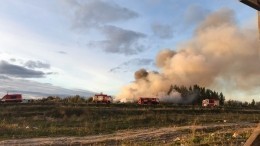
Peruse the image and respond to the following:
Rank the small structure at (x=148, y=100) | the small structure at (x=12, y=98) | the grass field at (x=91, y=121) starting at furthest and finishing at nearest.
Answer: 1. the small structure at (x=148, y=100)
2. the small structure at (x=12, y=98)
3. the grass field at (x=91, y=121)

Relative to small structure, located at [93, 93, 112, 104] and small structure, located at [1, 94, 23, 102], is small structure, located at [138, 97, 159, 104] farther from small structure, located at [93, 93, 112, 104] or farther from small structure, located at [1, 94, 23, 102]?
small structure, located at [1, 94, 23, 102]

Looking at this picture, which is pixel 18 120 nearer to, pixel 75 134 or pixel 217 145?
pixel 75 134

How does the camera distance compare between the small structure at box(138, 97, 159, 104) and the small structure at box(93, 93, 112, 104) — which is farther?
the small structure at box(138, 97, 159, 104)

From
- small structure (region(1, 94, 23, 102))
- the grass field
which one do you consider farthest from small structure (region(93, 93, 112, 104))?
the grass field

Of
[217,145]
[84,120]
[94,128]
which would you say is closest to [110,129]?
[94,128]

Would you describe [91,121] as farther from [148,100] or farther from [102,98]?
[148,100]

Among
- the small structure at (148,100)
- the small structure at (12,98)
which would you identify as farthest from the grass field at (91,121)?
the small structure at (148,100)

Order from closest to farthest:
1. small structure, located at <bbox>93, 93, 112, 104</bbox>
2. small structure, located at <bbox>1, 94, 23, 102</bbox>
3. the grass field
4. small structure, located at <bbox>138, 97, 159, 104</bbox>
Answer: the grass field, small structure, located at <bbox>1, 94, 23, 102</bbox>, small structure, located at <bbox>93, 93, 112, 104</bbox>, small structure, located at <bbox>138, 97, 159, 104</bbox>

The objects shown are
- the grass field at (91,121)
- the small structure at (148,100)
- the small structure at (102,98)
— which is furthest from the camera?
the small structure at (148,100)

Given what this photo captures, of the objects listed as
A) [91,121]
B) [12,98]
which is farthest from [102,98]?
[91,121]

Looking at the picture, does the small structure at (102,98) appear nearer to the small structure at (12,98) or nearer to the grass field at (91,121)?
the small structure at (12,98)

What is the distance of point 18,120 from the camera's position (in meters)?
46.2

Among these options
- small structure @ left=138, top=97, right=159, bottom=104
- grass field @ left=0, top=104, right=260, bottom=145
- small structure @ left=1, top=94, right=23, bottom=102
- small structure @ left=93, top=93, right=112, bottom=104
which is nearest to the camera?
grass field @ left=0, top=104, right=260, bottom=145

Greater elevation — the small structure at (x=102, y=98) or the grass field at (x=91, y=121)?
the small structure at (x=102, y=98)
